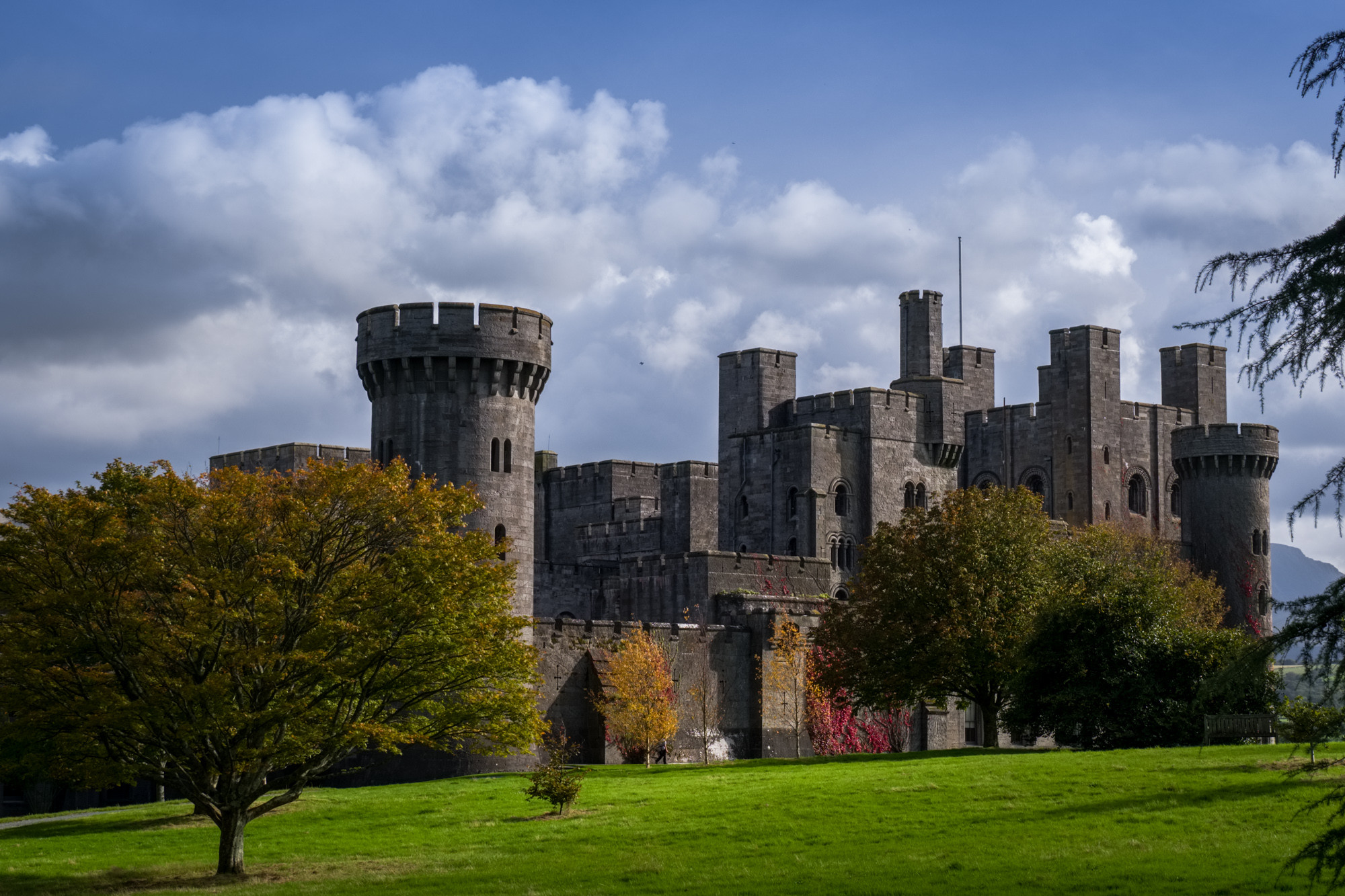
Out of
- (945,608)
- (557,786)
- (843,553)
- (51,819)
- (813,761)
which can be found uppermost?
(843,553)

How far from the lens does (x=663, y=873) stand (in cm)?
2641

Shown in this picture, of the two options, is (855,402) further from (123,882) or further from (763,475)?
(123,882)

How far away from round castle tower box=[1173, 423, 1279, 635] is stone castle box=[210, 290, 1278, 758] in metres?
0.11

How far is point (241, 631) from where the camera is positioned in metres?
31.1

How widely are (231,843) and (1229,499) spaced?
65.6 m

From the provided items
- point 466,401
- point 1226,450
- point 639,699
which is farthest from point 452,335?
point 1226,450

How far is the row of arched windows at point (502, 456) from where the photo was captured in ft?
165

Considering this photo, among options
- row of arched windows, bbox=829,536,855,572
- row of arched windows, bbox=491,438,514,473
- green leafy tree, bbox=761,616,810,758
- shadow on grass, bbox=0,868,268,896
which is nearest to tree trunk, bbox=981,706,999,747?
green leafy tree, bbox=761,616,810,758

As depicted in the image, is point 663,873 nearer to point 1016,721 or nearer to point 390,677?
point 390,677

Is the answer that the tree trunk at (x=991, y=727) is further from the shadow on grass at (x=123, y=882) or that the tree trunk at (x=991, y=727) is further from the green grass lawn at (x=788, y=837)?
the shadow on grass at (x=123, y=882)

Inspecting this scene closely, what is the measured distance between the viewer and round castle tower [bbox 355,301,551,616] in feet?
163

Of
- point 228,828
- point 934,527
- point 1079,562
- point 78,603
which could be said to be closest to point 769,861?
point 228,828

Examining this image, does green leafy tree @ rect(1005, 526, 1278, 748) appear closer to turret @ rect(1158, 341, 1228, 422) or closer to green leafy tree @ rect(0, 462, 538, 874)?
green leafy tree @ rect(0, 462, 538, 874)

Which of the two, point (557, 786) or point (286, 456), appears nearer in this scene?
point (557, 786)
